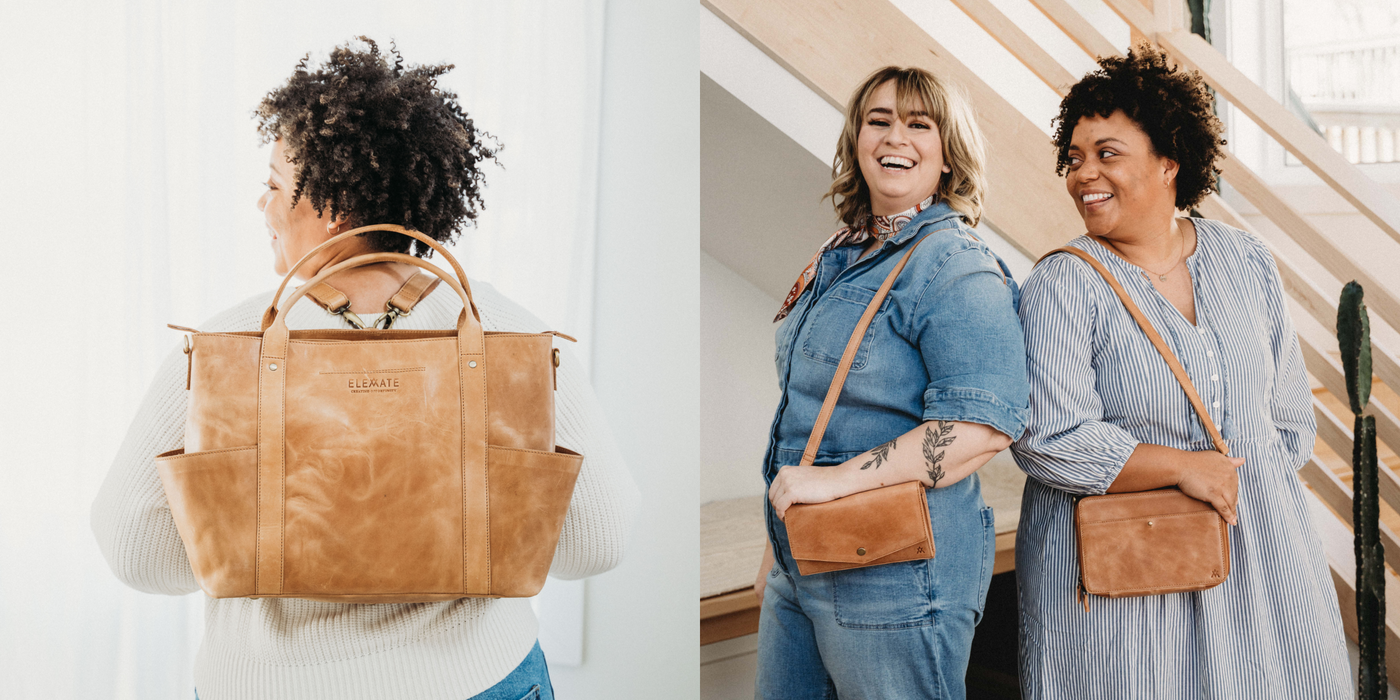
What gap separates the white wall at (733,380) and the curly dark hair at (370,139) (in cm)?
165

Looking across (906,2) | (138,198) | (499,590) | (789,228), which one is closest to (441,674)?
(499,590)

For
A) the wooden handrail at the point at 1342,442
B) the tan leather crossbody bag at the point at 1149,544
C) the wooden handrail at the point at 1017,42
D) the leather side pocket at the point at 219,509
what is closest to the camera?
the leather side pocket at the point at 219,509

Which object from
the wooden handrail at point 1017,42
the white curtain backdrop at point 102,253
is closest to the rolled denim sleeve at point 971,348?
the wooden handrail at point 1017,42

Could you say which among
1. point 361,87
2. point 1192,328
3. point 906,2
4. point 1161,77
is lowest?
point 1192,328

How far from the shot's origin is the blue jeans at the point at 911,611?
1.11m

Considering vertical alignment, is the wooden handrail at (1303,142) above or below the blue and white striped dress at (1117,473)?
above

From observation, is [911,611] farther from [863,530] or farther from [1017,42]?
[1017,42]

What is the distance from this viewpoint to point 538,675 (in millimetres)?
986

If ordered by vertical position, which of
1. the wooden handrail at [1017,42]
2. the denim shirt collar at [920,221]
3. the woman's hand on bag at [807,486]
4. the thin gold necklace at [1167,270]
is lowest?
the woman's hand on bag at [807,486]

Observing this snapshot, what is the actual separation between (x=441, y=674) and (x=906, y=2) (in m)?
2.20

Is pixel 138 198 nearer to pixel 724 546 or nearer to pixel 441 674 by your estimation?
pixel 441 674

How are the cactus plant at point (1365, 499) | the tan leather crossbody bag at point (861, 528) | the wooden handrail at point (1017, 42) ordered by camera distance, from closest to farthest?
1. the tan leather crossbody bag at point (861, 528)
2. the cactus plant at point (1365, 499)
3. the wooden handrail at point (1017, 42)

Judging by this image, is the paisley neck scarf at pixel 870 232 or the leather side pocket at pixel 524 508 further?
the paisley neck scarf at pixel 870 232

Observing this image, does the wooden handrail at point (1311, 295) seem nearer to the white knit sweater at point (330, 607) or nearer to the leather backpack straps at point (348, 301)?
the white knit sweater at point (330, 607)
